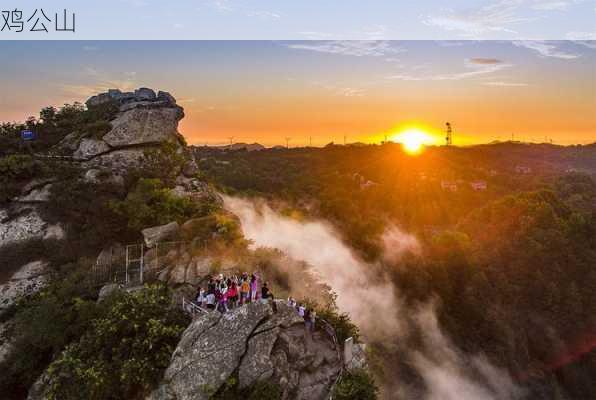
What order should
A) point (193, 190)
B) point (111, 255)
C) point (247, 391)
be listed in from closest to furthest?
point (247, 391), point (111, 255), point (193, 190)

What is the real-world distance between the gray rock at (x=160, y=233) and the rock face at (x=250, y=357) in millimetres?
6829

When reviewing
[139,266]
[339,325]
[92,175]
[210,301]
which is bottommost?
[139,266]

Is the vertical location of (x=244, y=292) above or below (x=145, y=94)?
below

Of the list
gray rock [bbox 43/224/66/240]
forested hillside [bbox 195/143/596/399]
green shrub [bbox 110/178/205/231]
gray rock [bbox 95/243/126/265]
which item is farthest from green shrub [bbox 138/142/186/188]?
gray rock [bbox 43/224/66/240]

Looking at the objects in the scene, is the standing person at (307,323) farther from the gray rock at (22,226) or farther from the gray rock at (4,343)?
the gray rock at (22,226)

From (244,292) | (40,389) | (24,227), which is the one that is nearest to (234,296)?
(244,292)

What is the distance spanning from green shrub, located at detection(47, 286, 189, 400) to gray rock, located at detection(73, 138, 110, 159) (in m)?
16.6

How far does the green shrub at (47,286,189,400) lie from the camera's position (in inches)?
524

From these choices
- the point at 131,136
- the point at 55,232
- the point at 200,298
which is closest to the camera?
the point at 200,298

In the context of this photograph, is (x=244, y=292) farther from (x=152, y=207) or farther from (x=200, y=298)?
(x=152, y=207)

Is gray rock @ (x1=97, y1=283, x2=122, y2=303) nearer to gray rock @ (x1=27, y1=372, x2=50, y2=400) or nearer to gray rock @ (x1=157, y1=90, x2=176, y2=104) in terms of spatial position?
gray rock @ (x1=27, y1=372, x2=50, y2=400)

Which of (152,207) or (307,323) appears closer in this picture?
(307,323)

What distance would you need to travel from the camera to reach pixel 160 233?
20.3 metres

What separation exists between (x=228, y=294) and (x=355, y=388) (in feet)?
18.4
